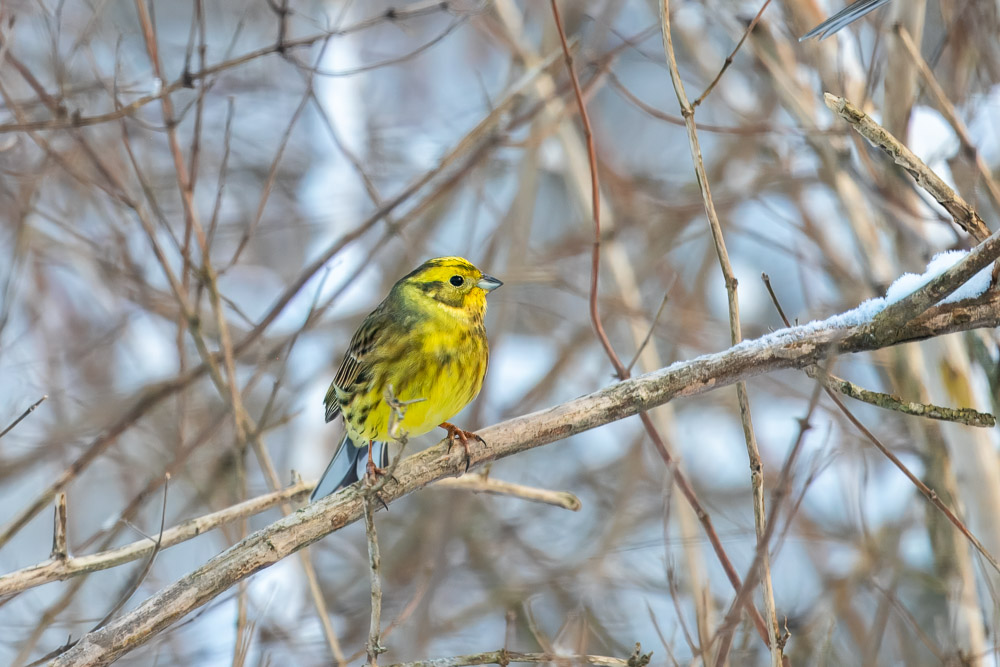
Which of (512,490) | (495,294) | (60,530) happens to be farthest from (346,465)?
(495,294)

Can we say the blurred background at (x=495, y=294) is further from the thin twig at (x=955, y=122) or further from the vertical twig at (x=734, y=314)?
the vertical twig at (x=734, y=314)

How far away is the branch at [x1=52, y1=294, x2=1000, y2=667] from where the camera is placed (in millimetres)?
2381

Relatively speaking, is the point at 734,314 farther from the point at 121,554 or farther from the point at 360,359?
the point at 121,554

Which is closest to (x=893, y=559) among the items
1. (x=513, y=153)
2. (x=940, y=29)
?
(x=940, y=29)

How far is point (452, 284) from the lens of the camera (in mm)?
3664

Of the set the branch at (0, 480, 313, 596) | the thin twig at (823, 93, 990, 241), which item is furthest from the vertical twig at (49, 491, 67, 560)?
the thin twig at (823, 93, 990, 241)

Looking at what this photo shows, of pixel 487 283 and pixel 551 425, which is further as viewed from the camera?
pixel 487 283

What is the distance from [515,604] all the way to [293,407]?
2.07 m

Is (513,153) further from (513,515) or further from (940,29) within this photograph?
(940,29)

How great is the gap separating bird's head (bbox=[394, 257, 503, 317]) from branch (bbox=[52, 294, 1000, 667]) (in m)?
0.98

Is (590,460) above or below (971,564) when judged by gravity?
above

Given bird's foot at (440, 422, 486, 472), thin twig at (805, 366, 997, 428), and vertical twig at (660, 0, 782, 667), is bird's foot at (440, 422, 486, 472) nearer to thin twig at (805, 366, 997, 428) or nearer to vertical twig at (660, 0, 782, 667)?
vertical twig at (660, 0, 782, 667)

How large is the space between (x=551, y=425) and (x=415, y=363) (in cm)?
86

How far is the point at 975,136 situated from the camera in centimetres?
443
